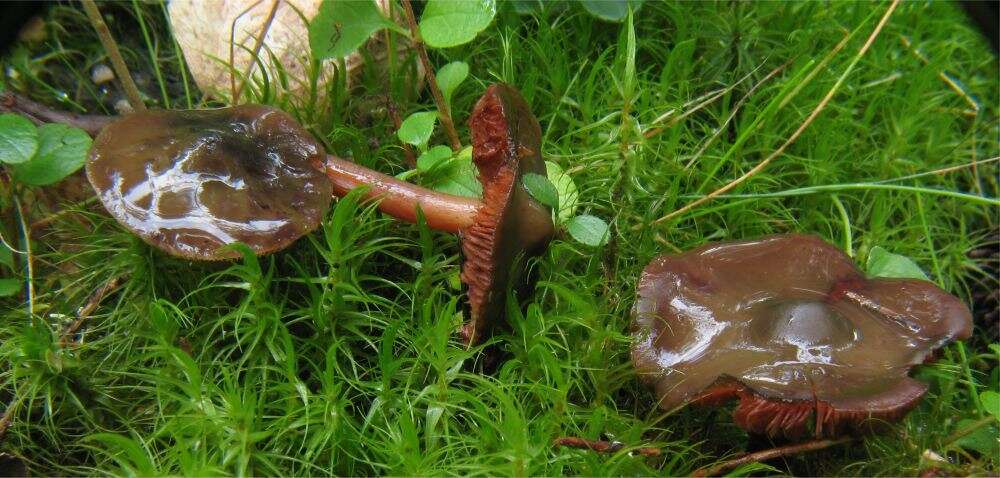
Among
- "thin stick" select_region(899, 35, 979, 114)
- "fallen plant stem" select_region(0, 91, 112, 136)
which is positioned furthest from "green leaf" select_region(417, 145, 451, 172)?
"thin stick" select_region(899, 35, 979, 114)

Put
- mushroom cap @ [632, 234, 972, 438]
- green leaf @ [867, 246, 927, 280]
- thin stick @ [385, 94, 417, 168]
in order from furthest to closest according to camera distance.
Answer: thin stick @ [385, 94, 417, 168]
green leaf @ [867, 246, 927, 280]
mushroom cap @ [632, 234, 972, 438]

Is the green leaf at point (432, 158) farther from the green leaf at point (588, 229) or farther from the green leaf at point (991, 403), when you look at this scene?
the green leaf at point (991, 403)

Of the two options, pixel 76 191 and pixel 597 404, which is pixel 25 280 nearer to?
pixel 76 191

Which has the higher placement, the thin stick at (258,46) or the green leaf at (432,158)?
the thin stick at (258,46)

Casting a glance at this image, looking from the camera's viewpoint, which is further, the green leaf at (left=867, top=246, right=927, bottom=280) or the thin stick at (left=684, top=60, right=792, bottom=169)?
the thin stick at (left=684, top=60, right=792, bottom=169)

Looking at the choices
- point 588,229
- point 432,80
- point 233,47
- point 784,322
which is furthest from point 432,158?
point 784,322

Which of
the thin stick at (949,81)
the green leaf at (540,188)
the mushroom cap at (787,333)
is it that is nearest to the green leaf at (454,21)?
the green leaf at (540,188)

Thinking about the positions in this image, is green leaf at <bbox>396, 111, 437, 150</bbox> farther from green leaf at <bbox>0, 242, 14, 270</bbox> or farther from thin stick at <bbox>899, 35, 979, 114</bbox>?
thin stick at <bbox>899, 35, 979, 114</bbox>
